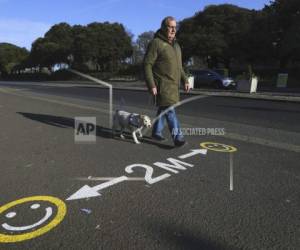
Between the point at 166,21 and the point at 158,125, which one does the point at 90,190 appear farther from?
the point at 166,21

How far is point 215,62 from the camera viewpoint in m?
52.9

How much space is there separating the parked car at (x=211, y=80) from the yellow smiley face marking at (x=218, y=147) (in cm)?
1862

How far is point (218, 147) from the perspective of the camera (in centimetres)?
558

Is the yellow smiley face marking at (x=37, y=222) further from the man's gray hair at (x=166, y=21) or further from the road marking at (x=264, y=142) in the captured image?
the road marking at (x=264, y=142)

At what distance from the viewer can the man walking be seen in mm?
5141

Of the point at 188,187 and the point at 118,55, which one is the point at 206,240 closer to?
the point at 188,187

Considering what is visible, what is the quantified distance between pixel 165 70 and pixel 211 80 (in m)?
19.9

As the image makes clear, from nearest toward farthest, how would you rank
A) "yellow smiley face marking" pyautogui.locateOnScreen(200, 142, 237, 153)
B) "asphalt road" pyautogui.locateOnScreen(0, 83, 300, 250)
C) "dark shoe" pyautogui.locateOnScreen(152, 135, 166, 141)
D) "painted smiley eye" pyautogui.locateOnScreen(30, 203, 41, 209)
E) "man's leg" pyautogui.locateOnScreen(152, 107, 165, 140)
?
"asphalt road" pyautogui.locateOnScreen(0, 83, 300, 250), "painted smiley eye" pyautogui.locateOnScreen(30, 203, 41, 209), "yellow smiley face marking" pyautogui.locateOnScreen(200, 142, 237, 153), "man's leg" pyautogui.locateOnScreen(152, 107, 165, 140), "dark shoe" pyautogui.locateOnScreen(152, 135, 166, 141)

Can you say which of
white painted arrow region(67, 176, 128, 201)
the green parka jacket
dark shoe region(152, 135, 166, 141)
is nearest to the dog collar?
dark shoe region(152, 135, 166, 141)

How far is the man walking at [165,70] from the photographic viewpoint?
514cm

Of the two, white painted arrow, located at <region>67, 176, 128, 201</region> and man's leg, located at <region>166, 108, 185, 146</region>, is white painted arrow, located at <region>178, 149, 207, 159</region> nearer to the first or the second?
man's leg, located at <region>166, 108, 185, 146</region>

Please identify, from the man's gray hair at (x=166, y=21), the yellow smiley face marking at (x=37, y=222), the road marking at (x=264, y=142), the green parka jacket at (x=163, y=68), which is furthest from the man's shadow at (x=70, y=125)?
the yellow smiley face marking at (x=37, y=222)

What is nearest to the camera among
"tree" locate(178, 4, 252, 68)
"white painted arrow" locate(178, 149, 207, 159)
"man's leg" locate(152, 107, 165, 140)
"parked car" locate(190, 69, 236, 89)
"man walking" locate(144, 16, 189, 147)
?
"white painted arrow" locate(178, 149, 207, 159)

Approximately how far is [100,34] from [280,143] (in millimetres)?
61652
